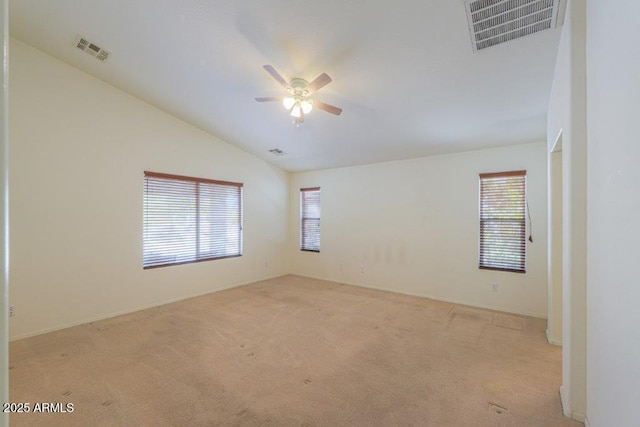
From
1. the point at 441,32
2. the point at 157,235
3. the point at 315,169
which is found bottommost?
the point at 157,235

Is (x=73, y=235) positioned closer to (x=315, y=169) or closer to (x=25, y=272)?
(x=25, y=272)

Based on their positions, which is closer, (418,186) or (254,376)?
(254,376)

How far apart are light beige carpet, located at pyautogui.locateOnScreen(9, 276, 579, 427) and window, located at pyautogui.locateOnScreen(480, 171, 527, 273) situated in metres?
0.80

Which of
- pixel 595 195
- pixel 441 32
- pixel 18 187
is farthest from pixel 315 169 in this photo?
pixel 595 195

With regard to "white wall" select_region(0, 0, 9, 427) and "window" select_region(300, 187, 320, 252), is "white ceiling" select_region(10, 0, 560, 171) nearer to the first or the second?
"white wall" select_region(0, 0, 9, 427)

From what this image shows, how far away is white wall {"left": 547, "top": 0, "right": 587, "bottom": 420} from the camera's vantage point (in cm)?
175

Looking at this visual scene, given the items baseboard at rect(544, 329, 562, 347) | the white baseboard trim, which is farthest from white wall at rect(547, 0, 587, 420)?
baseboard at rect(544, 329, 562, 347)

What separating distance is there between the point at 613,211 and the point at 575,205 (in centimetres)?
70

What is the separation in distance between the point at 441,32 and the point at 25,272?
16.0 feet

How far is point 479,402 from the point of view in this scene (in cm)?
Answer: 208

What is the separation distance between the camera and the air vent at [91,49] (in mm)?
2955

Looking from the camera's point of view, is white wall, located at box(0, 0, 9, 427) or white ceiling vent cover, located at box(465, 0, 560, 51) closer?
white wall, located at box(0, 0, 9, 427)

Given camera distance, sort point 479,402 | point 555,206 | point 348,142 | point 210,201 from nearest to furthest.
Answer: point 479,402
point 555,206
point 348,142
point 210,201

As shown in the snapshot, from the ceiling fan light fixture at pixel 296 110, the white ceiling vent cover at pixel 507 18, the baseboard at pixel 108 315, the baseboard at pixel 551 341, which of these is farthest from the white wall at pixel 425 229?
the ceiling fan light fixture at pixel 296 110
